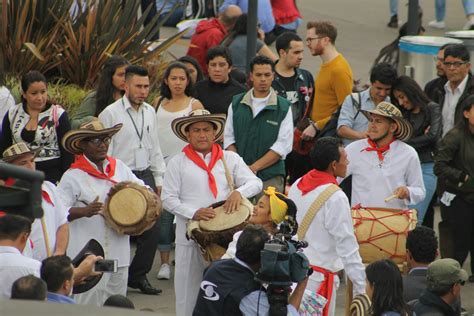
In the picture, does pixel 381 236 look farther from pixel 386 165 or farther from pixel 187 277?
pixel 187 277

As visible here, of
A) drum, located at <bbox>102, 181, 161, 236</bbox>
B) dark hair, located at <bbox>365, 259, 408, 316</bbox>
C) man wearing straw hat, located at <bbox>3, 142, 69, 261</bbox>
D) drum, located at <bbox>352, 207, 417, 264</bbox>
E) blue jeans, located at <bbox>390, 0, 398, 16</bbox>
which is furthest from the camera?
blue jeans, located at <bbox>390, 0, 398, 16</bbox>

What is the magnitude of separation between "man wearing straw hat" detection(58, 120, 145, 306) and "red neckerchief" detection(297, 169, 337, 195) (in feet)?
4.59

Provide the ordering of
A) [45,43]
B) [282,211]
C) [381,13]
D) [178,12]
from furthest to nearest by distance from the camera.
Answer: [381,13] < [178,12] < [45,43] < [282,211]

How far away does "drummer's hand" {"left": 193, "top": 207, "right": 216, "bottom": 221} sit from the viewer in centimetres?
Answer: 1049

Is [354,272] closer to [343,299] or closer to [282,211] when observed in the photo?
[282,211]

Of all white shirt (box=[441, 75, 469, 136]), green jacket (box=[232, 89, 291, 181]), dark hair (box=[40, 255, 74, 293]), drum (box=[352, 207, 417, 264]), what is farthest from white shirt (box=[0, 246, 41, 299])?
white shirt (box=[441, 75, 469, 136])

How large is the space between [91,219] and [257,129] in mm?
2193

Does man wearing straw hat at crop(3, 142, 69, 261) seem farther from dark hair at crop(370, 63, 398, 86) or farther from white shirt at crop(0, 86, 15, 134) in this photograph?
dark hair at crop(370, 63, 398, 86)

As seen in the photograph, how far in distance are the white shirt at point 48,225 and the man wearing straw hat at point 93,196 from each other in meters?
0.50

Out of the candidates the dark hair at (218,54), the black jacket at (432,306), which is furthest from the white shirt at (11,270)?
the dark hair at (218,54)

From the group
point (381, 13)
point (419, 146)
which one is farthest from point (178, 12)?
point (419, 146)

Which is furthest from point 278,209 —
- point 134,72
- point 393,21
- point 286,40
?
point 393,21

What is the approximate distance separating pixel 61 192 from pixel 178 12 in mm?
10860

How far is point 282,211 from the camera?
30.9 feet
